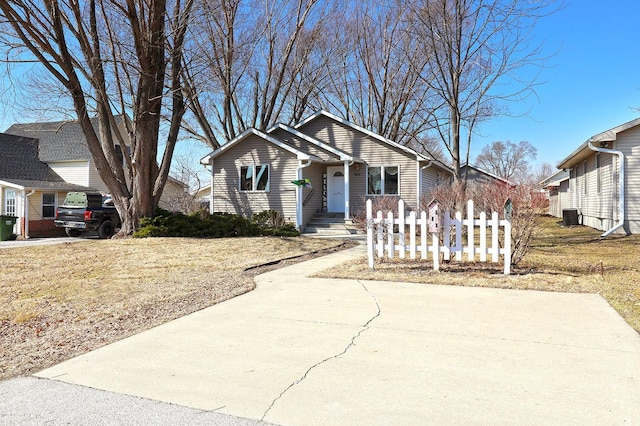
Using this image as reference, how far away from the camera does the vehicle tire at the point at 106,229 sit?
19453 millimetres

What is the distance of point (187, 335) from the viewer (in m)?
4.94

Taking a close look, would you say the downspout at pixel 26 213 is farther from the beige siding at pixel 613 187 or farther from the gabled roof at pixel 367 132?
the beige siding at pixel 613 187

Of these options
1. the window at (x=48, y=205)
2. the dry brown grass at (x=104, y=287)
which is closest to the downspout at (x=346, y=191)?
the dry brown grass at (x=104, y=287)

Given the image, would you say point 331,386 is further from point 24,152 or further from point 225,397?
point 24,152

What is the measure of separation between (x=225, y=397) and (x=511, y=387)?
2.09 meters

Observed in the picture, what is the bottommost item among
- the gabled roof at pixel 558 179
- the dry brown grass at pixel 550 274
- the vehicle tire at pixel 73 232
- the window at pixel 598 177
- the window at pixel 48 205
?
the dry brown grass at pixel 550 274

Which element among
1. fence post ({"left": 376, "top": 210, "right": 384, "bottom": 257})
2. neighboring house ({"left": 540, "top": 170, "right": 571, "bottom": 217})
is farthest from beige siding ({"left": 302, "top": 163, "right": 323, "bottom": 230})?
neighboring house ({"left": 540, "top": 170, "right": 571, "bottom": 217})

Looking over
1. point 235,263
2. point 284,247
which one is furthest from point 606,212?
point 235,263

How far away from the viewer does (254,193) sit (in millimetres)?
20938

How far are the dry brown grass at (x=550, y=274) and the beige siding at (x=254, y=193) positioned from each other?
1051 cm

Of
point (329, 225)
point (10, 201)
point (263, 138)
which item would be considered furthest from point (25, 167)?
point (329, 225)

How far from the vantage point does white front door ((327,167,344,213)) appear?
21719 mm

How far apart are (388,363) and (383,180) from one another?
1764cm

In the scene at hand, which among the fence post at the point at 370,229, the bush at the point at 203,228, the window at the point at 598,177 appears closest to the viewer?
the fence post at the point at 370,229
